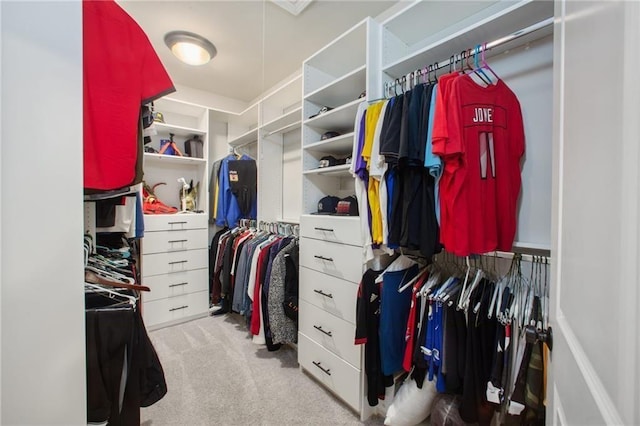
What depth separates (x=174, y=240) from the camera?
2.74m

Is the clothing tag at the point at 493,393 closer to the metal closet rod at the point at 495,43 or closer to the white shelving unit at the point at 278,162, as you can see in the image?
the metal closet rod at the point at 495,43

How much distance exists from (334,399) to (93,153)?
1.88 m

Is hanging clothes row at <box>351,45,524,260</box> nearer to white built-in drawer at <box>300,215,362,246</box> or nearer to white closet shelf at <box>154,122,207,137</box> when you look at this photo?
white built-in drawer at <box>300,215,362,246</box>

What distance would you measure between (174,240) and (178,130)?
1237 millimetres

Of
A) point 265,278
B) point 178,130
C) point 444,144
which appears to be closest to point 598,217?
point 444,144

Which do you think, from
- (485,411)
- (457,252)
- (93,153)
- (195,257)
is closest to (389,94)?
(457,252)

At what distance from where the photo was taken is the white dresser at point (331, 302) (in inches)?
61.7

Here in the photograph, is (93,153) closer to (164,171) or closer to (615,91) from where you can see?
(615,91)

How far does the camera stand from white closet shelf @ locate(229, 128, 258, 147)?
2.99 metres

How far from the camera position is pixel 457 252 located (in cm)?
108

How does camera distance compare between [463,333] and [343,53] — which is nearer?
[463,333]

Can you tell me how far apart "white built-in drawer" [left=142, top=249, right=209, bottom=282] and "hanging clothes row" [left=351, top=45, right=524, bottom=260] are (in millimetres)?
2352

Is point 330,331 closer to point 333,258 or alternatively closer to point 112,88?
point 333,258

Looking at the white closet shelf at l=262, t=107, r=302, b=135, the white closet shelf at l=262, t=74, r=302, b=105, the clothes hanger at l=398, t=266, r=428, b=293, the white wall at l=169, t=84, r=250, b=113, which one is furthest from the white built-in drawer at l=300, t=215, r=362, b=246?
the white wall at l=169, t=84, r=250, b=113
